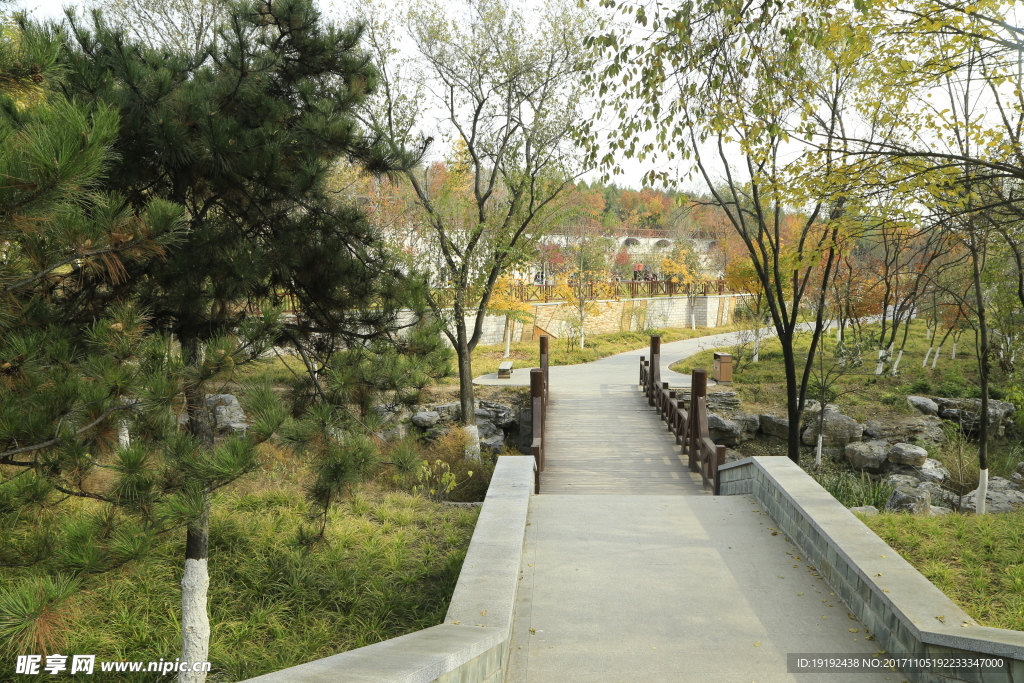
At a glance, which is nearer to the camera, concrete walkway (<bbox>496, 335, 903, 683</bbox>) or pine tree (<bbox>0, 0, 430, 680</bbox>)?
pine tree (<bbox>0, 0, 430, 680</bbox>)

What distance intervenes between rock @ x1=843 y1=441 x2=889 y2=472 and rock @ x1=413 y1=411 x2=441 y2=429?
7.75 m

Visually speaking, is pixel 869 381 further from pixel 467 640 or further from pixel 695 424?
pixel 467 640

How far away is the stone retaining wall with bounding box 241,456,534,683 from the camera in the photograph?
2.68 m

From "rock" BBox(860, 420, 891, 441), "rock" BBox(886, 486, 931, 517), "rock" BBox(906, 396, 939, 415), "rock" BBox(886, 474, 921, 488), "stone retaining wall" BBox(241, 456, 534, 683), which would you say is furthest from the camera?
"rock" BBox(906, 396, 939, 415)

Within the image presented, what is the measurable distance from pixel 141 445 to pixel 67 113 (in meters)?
1.42

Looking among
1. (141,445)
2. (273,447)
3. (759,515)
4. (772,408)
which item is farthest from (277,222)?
(772,408)

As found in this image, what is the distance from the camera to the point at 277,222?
15.7ft

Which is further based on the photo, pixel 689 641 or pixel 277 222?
pixel 277 222

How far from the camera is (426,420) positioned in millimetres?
14328

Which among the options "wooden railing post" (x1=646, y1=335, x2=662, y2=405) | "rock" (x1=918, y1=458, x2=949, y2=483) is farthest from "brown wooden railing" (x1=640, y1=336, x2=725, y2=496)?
"rock" (x1=918, y1=458, x2=949, y2=483)

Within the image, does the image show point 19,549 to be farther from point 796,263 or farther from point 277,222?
point 796,263

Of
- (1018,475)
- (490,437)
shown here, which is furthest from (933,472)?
(490,437)

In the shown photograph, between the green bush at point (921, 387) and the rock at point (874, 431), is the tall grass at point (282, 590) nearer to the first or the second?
the rock at point (874, 431)

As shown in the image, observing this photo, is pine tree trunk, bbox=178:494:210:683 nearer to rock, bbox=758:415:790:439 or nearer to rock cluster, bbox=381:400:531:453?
rock cluster, bbox=381:400:531:453
